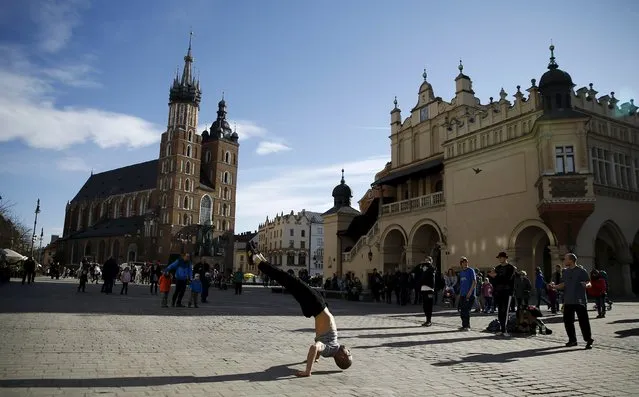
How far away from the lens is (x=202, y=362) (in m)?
6.62

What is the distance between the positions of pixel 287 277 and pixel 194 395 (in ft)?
6.98

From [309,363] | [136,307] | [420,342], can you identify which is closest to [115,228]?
[136,307]

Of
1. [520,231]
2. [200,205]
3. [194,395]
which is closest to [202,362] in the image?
[194,395]

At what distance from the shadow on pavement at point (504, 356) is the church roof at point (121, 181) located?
4013 inches

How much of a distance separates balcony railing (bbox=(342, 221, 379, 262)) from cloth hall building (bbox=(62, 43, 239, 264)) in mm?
54539

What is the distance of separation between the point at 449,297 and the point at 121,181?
109m

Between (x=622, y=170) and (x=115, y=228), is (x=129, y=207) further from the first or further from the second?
(x=622, y=170)

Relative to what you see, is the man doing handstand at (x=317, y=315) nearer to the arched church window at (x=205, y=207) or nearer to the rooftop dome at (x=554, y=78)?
the rooftop dome at (x=554, y=78)

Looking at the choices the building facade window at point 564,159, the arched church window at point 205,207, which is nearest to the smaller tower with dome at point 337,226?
the building facade window at point 564,159

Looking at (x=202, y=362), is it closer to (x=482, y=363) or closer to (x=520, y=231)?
(x=482, y=363)

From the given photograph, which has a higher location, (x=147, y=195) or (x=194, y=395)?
(x=147, y=195)

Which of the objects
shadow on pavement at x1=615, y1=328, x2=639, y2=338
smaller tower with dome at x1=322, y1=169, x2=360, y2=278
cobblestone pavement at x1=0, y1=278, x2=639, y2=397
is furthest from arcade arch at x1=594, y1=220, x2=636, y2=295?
smaller tower with dome at x1=322, y1=169, x2=360, y2=278

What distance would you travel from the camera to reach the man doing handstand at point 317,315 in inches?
245

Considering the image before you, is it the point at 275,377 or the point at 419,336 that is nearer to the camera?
the point at 275,377
